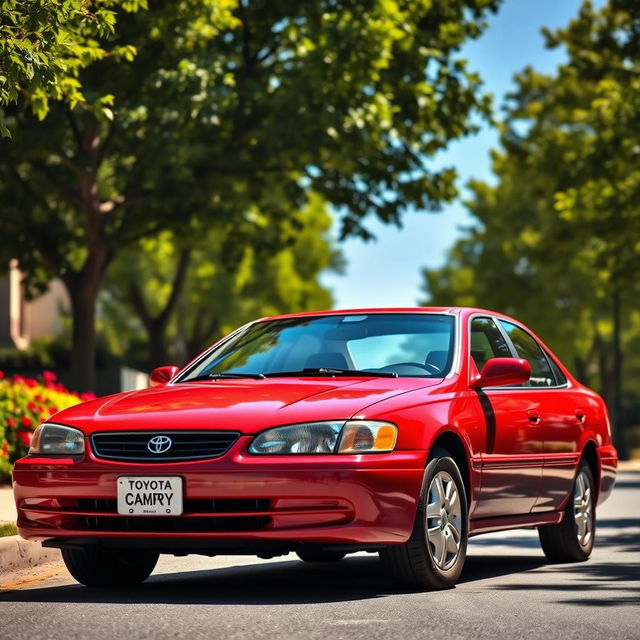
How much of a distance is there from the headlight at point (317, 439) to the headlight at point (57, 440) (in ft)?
3.35

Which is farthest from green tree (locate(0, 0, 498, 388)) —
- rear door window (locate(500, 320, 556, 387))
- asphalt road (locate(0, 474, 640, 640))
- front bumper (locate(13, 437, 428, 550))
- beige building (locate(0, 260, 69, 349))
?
beige building (locate(0, 260, 69, 349))

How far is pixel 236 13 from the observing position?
2359 centimetres

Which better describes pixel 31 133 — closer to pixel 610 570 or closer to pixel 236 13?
pixel 236 13

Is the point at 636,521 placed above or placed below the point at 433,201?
below

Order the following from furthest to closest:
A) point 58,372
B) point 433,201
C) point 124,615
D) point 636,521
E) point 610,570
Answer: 1. point 58,372
2. point 433,201
3. point 636,521
4. point 610,570
5. point 124,615

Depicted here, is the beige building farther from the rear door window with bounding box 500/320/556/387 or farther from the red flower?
the rear door window with bounding box 500/320/556/387

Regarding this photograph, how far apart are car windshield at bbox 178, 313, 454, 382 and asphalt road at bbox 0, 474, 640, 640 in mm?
1266

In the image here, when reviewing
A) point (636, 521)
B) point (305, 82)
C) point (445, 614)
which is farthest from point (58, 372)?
point (445, 614)

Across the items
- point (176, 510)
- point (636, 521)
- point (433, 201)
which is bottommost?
point (636, 521)

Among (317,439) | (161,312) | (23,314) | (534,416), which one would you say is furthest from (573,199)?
(23,314)

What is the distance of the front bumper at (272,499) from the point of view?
7.48 metres

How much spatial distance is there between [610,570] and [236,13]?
1542 centimetres

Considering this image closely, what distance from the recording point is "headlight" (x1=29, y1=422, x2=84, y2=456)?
26.1ft

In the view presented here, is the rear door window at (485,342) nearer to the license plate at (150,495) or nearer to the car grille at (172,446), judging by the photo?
the car grille at (172,446)
